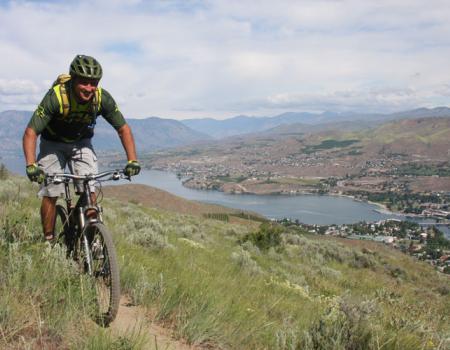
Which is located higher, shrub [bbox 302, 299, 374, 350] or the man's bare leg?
the man's bare leg

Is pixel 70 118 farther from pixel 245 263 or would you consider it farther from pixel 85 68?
pixel 245 263

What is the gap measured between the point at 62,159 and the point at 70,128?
44 cm

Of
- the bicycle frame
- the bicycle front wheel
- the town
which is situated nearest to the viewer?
the bicycle front wheel

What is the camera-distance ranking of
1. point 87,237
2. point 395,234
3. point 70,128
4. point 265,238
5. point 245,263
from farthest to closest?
point 395,234, point 265,238, point 245,263, point 70,128, point 87,237

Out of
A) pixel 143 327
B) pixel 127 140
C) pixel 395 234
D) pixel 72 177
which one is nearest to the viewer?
pixel 143 327

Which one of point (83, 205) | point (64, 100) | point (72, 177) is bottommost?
point (83, 205)

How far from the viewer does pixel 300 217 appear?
300 feet

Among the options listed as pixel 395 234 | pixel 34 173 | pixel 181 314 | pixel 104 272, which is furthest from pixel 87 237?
pixel 395 234

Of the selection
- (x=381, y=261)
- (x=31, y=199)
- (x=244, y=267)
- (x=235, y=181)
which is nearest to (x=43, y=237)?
(x=244, y=267)

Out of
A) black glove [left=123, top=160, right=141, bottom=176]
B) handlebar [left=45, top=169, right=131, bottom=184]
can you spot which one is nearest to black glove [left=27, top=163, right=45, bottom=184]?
handlebar [left=45, top=169, right=131, bottom=184]

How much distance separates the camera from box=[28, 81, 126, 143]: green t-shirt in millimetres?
4426

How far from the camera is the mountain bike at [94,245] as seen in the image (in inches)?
139

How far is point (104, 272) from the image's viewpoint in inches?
152

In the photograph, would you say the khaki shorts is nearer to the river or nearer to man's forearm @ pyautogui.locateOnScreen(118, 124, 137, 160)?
man's forearm @ pyautogui.locateOnScreen(118, 124, 137, 160)
